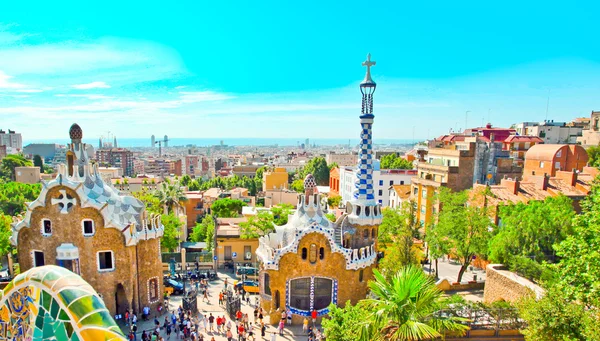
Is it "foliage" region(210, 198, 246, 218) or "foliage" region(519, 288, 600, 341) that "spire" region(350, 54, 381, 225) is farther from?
"foliage" region(210, 198, 246, 218)

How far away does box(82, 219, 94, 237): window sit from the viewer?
22.5 m

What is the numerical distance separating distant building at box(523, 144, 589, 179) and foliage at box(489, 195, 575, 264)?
1028 inches

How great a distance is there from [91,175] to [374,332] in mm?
18895

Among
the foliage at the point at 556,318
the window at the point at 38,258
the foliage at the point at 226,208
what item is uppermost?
the foliage at the point at 556,318

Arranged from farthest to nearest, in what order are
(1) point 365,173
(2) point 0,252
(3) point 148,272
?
(2) point 0,252, (1) point 365,173, (3) point 148,272

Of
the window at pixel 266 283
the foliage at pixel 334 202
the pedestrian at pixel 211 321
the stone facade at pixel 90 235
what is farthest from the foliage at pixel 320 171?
the pedestrian at pixel 211 321

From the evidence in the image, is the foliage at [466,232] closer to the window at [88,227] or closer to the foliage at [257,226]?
the foliage at [257,226]

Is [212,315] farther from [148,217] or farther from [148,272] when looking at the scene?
[148,217]

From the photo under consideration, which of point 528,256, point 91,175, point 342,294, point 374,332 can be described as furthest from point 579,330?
point 91,175

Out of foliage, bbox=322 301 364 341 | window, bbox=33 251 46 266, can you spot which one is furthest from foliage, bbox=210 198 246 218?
foliage, bbox=322 301 364 341

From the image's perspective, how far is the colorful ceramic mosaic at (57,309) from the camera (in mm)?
7605

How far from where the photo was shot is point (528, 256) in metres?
23.5

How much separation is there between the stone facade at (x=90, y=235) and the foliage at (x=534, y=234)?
21.6 metres

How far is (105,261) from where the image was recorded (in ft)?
76.1
